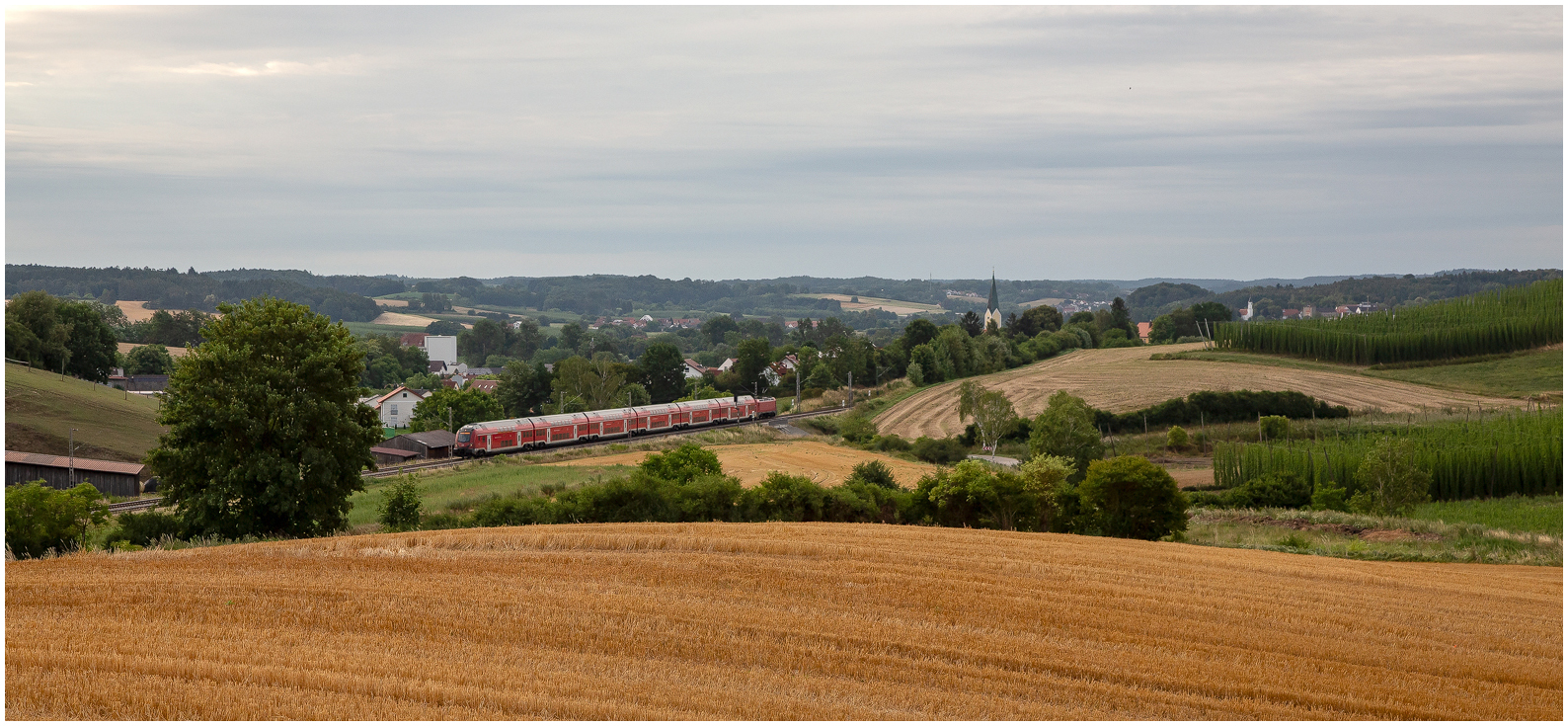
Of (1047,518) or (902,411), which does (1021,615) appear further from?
(902,411)

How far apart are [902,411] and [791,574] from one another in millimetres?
69619

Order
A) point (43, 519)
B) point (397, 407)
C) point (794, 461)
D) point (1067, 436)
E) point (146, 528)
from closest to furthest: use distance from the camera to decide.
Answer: point (43, 519)
point (146, 528)
point (1067, 436)
point (794, 461)
point (397, 407)

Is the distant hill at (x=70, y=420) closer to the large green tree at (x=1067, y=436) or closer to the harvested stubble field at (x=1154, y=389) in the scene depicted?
the large green tree at (x=1067, y=436)

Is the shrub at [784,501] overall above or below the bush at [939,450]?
above

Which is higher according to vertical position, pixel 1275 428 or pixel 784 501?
pixel 784 501

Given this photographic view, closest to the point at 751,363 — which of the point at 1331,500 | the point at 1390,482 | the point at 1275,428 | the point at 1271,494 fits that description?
the point at 1275,428

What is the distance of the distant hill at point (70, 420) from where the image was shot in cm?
5747

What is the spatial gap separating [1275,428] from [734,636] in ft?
192

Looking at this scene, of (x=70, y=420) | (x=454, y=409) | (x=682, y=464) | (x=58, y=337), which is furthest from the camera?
(x=454, y=409)

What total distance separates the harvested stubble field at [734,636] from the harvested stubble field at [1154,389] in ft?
188

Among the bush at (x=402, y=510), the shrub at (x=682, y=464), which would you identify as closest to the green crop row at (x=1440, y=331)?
the shrub at (x=682, y=464)

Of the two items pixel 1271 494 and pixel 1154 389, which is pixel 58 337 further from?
pixel 1271 494

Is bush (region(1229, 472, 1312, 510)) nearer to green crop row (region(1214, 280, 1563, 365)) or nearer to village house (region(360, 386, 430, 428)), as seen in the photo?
green crop row (region(1214, 280, 1563, 365))

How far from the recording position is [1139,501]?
33.8m
